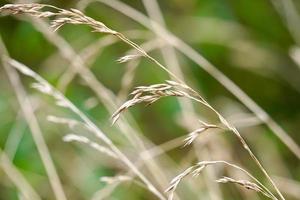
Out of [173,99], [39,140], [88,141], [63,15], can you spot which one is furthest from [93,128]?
[173,99]

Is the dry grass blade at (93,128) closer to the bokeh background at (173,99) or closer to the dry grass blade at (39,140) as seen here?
the dry grass blade at (39,140)

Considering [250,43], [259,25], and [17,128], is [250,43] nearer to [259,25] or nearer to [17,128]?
[259,25]

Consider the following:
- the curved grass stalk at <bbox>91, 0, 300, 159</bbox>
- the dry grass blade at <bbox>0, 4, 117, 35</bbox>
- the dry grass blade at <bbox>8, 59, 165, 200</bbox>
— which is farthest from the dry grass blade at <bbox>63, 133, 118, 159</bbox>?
the curved grass stalk at <bbox>91, 0, 300, 159</bbox>

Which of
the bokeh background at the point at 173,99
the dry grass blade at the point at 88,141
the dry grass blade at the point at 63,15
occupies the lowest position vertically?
the bokeh background at the point at 173,99

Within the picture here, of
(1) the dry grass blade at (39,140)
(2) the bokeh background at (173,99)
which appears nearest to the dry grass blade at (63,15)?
(1) the dry grass blade at (39,140)

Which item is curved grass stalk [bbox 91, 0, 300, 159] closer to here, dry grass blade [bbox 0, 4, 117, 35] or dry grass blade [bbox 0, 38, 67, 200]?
dry grass blade [bbox 0, 38, 67, 200]

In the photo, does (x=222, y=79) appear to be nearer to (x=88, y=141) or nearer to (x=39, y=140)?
(x=39, y=140)

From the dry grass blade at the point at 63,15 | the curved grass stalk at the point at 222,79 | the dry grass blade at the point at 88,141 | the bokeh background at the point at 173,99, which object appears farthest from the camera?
the bokeh background at the point at 173,99

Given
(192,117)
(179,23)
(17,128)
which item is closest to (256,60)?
(179,23)

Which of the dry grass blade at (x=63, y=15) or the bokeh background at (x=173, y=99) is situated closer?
the dry grass blade at (x=63, y=15)
